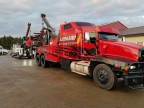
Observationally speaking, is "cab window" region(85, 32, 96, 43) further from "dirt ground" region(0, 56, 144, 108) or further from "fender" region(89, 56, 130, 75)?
"dirt ground" region(0, 56, 144, 108)

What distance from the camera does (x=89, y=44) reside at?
5715 millimetres

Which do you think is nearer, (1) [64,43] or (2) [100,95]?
(2) [100,95]

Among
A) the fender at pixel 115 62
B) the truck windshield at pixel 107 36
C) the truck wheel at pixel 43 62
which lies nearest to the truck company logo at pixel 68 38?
the truck windshield at pixel 107 36

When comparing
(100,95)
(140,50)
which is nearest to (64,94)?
(100,95)

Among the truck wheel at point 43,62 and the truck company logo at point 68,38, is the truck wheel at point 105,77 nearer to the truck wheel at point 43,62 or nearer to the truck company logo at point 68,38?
the truck company logo at point 68,38

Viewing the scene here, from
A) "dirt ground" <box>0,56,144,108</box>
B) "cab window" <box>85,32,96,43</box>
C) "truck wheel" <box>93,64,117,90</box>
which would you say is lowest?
"dirt ground" <box>0,56,144,108</box>

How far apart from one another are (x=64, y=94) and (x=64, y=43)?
3678 millimetres

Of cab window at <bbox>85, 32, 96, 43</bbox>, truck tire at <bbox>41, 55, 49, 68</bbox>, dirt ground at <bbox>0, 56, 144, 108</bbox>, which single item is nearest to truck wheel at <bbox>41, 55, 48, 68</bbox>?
truck tire at <bbox>41, 55, 49, 68</bbox>

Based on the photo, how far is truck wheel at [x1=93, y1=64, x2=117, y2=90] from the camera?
4384mm

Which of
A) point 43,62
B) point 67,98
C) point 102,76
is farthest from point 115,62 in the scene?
point 43,62

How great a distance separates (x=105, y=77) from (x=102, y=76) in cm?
13

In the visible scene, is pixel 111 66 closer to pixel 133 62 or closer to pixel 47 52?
pixel 133 62

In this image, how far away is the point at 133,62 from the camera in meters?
4.04

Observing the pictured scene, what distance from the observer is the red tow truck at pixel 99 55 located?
4176mm
